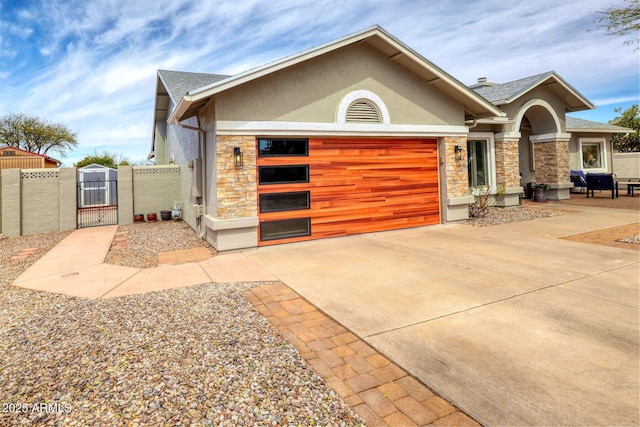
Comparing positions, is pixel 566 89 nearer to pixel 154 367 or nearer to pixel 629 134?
pixel 154 367

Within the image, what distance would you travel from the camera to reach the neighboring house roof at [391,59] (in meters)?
7.16

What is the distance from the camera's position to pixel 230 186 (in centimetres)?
759

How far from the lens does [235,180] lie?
7656mm

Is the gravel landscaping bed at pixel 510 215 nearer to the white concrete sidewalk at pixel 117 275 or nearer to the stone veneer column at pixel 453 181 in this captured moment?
the stone veneer column at pixel 453 181

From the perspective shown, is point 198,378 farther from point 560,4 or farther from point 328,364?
point 560,4

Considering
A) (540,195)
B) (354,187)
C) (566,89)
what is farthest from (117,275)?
(566,89)

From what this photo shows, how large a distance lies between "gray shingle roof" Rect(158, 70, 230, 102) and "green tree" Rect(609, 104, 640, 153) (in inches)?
1413

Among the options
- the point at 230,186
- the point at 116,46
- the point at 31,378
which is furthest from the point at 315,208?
the point at 116,46

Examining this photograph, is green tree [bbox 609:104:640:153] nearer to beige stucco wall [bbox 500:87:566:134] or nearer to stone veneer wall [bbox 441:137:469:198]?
beige stucco wall [bbox 500:87:566:134]

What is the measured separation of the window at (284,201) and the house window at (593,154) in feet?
62.7

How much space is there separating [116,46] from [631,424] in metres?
17.8

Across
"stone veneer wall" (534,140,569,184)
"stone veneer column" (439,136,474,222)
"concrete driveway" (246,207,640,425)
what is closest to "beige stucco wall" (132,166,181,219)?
"concrete driveway" (246,207,640,425)

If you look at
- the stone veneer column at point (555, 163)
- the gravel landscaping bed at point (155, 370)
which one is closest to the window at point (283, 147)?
the gravel landscaping bed at point (155, 370)

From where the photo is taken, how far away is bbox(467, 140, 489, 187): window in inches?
556
